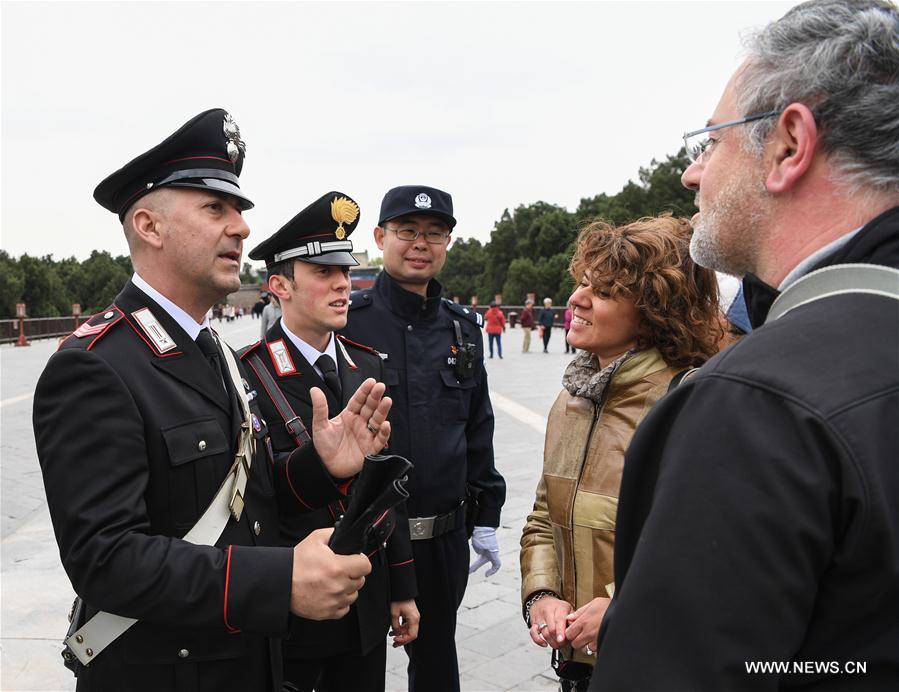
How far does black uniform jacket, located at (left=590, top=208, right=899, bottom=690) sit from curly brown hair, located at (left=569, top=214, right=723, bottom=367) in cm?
138

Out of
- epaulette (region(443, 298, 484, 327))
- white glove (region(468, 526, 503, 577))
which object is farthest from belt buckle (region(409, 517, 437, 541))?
epaulette (region(443, 298, 484, 327))

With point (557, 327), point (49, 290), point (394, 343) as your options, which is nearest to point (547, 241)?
point (557, 327)

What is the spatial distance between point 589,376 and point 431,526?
3.85 feet

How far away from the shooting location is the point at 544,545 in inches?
100

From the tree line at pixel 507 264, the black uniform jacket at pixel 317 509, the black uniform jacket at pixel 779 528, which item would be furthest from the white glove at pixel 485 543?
the tree line at pixel 507 264

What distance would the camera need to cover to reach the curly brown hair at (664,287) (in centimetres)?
Answer: 239

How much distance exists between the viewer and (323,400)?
2312 millimetres

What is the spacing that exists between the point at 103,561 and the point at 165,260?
34.0 inches

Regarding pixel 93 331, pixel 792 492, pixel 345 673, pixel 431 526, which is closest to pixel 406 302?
pixel 431 526

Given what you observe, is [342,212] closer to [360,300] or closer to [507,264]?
[360,300]

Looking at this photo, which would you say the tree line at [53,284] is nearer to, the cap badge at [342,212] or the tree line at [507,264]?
the tree line at [507,264]

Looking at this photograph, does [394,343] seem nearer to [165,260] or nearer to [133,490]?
[165,260]

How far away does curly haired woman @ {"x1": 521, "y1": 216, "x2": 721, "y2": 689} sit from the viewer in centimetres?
229

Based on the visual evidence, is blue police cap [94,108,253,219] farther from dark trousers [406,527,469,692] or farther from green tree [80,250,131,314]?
green tree [80,250,131,314]
